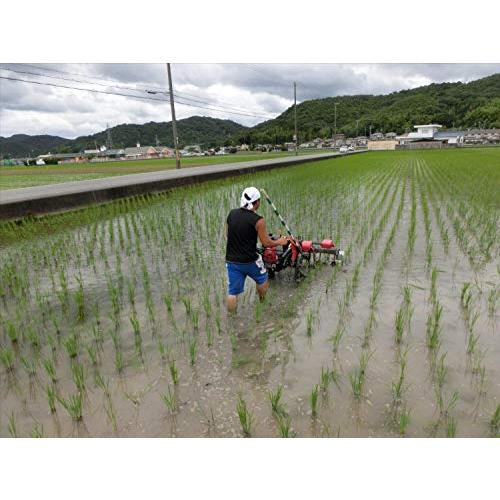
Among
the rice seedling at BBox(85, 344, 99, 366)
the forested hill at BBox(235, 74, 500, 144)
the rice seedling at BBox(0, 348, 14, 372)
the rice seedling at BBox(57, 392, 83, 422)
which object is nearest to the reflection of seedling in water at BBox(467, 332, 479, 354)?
the rice seedling at BBox(57, 392, 83, 422)

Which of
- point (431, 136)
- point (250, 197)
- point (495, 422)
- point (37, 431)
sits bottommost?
point (495, 422)

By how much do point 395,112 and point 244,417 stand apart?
9741cm

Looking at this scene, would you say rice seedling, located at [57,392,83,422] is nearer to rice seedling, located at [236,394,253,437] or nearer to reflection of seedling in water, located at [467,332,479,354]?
rice seedling, located at [236,394,253,437]

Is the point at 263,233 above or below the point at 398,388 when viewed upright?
above

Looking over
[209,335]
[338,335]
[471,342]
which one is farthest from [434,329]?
[209,335]

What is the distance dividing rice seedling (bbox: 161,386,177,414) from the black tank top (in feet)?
4.57

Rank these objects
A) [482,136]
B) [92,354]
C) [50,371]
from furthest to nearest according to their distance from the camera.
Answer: [482,136] → [92,354] → [50,371]

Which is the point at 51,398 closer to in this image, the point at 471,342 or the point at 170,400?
the point at 170,400

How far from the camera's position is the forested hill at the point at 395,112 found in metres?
72.6

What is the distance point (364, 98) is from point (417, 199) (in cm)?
8730

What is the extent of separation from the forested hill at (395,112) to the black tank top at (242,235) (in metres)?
84.5

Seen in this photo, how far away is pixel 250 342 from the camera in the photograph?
2.94m

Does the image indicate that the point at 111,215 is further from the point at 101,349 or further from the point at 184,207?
the point at 101,349

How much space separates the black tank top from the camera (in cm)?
317
